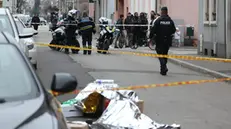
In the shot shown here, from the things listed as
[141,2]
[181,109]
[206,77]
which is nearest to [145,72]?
[206,77]

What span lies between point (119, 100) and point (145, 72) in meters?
8.56

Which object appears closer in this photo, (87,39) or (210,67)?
(210,67)

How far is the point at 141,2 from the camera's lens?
128 feet

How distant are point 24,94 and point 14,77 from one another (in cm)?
32

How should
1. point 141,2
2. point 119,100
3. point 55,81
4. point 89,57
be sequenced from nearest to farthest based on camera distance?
point 55,81 < point 119,100 < point 89,57 < point 141,2

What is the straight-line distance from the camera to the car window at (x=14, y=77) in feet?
15.3

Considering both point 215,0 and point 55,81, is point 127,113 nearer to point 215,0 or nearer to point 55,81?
point 55,81

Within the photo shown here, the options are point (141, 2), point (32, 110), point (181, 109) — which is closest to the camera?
point (32, 110)

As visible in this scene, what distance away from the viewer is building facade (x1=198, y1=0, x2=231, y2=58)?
1950cm

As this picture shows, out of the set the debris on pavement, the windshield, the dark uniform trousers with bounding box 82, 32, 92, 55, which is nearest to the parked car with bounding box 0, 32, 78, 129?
the debris on pavement

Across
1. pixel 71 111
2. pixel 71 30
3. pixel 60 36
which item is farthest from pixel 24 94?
pixel 60 36

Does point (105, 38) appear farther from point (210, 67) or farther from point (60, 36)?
point (210, 67)

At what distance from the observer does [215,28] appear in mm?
20906

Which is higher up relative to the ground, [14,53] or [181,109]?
[14,53]
